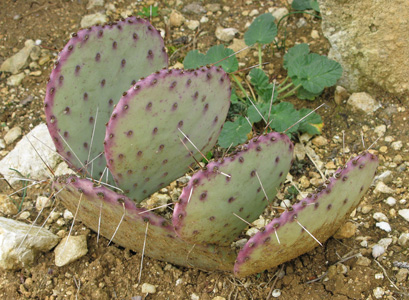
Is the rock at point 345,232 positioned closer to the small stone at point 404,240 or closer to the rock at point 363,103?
the small stone at point 404,240

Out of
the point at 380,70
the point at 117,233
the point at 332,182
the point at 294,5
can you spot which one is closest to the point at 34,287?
the point at 117,233

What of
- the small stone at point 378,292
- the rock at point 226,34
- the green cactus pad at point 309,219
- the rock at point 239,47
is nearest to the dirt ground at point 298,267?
the small stone at point 378,292

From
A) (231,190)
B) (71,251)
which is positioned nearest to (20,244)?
(71,251)

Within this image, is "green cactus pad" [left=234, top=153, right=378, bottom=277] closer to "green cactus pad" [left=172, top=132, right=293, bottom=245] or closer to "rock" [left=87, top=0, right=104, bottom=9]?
"green cactus pad" [left=172, top=132, right=293, bottom=245]

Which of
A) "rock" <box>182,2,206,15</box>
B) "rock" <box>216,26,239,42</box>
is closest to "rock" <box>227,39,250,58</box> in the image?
"rock" <box>216,26,239,42</box>

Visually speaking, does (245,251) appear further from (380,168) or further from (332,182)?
(380,168)

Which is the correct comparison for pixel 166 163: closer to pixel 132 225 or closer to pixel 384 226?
pixel 132 225
